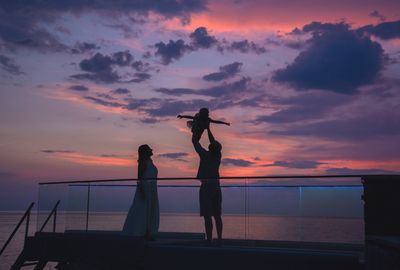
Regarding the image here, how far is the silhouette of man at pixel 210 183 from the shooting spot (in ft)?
31.8

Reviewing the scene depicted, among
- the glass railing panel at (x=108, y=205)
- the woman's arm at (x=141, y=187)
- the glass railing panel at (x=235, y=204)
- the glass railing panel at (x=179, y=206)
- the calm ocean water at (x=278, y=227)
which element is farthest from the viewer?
the glass railing panel at (x=108, y=205)

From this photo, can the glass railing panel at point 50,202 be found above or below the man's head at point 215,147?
below

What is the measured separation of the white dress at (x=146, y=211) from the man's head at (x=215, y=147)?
1.38 m

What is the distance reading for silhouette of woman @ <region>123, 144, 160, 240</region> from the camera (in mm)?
10393

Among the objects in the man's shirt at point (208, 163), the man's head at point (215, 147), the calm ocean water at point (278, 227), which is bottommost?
the calm ocean water at point (278, 227)

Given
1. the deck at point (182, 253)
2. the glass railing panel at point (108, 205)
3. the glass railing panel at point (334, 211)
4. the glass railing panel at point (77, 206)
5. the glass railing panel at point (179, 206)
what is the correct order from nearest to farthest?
the deck at point (182, 253) → the glass railing panel at point (334, 211) → the glass railing panel at point (179, 206) → the glass railing panel at point (108, 205) → the glass railing panel at point (77, 206)

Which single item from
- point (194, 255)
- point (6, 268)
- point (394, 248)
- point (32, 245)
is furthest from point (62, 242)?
point (6, 268)

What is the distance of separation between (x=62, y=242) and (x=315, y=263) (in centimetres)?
626

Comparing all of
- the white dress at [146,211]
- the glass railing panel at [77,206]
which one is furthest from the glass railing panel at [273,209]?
the glass railing panel at [77,206]

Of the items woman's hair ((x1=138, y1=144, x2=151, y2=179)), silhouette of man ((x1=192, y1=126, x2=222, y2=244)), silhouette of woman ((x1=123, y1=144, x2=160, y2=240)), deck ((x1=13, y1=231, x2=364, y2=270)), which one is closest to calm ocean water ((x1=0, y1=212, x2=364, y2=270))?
deck ((x1=13, y1=231, x2=364, y2=270))

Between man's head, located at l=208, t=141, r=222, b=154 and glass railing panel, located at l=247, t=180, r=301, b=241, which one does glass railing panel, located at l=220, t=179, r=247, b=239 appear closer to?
glass railing panel, located at l=247, t=180, r=301, b=241

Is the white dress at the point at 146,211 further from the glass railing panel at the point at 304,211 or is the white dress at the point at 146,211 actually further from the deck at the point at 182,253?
the glass railing panel at the point at 304,211

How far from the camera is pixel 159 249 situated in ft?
30.7

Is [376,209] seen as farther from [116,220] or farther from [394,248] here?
[116,220]
